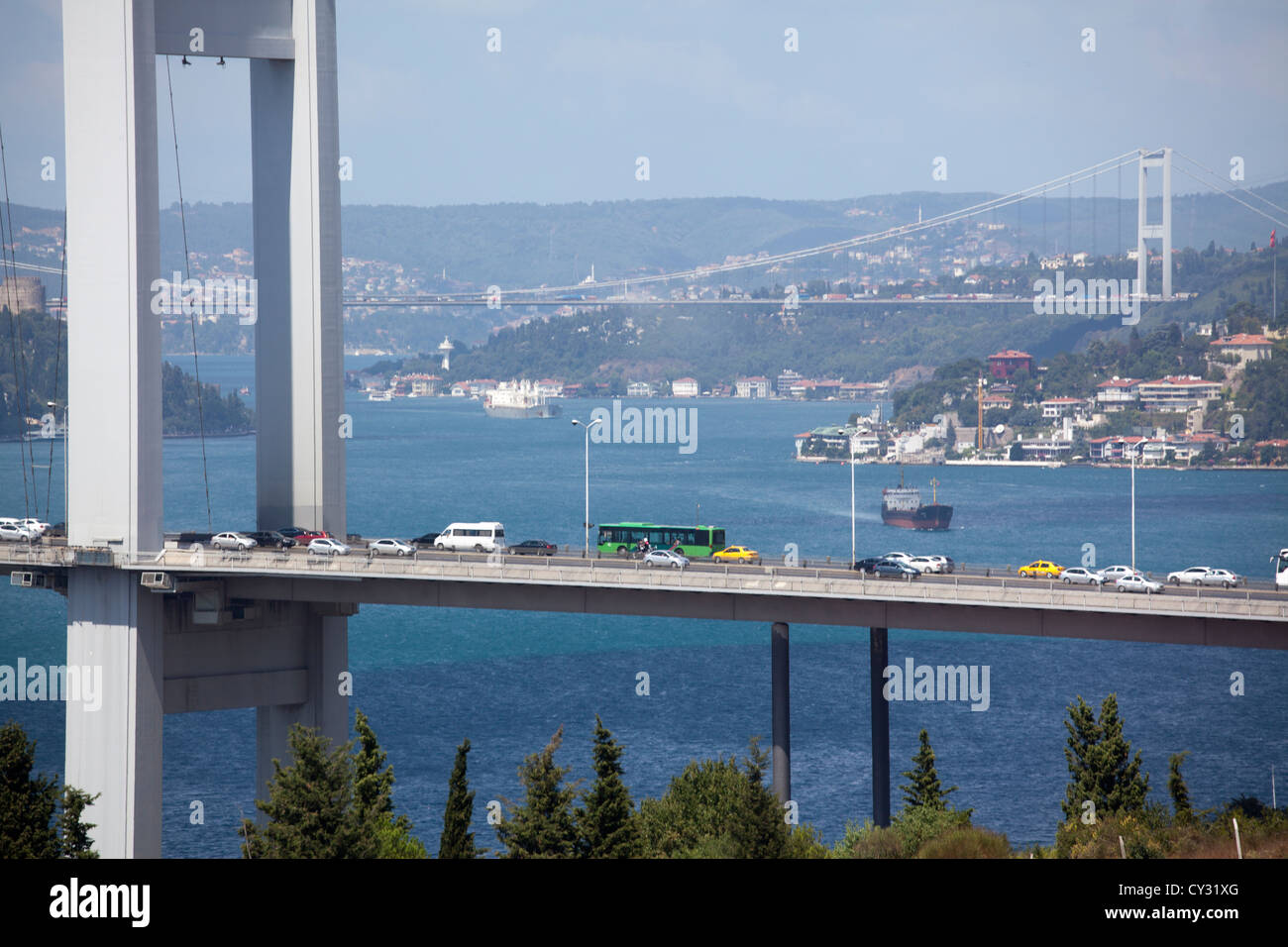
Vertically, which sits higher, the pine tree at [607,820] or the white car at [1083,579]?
the white car at [1083,579]

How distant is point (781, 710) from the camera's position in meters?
28.6

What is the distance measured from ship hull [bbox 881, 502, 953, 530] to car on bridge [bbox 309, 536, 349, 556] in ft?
255

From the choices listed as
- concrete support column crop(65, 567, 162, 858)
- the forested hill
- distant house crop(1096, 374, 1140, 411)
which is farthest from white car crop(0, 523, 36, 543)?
distant house crop(1096, 374, 1140, 411)

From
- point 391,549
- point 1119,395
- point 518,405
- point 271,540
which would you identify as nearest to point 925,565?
point 391,549

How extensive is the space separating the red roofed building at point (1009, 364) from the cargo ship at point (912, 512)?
52803 millimetres

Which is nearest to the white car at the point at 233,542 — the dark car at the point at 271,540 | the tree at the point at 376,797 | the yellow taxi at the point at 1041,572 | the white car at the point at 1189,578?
the dark car at the point at 271,540

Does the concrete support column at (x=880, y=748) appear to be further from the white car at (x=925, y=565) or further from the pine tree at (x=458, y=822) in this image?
the pine tree at (x=458, y=822)

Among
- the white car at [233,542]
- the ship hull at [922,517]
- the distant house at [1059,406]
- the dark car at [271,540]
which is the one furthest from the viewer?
the distant house at [1059,406]

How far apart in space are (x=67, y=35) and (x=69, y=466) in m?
8.00

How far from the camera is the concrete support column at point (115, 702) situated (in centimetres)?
2956

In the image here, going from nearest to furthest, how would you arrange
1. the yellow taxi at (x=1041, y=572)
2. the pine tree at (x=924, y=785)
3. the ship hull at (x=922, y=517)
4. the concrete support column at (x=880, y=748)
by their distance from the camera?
the pine tree at (x=924, y=785)
the yellow taxi at (x=1041, y=572)
the concrete support column at (x=880, y=748)
the ship hull at (x=922, y=517)

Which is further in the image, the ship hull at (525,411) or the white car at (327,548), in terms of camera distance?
the ship hull at (525,411)

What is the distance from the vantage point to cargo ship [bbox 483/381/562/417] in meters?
194
